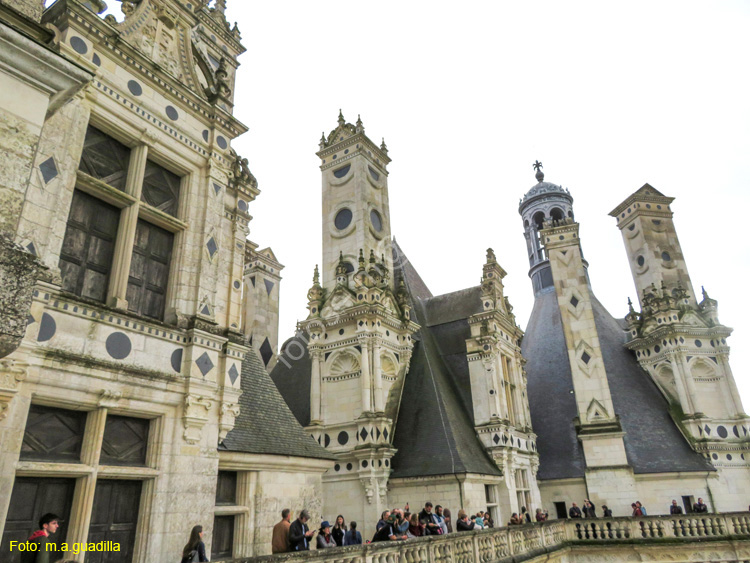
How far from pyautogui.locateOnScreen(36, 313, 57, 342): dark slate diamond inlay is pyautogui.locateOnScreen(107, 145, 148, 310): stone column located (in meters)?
0.92

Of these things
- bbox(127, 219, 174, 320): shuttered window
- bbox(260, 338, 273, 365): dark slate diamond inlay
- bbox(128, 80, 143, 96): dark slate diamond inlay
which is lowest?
bbox(127, 219, 174, 320): shuttered window

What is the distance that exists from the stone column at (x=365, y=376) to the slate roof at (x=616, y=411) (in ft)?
38.0

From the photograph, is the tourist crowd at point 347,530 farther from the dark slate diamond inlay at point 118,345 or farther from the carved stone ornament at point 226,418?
the dark slate diamond inlay at point 118,345

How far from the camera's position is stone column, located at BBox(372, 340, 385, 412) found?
18.8 meters

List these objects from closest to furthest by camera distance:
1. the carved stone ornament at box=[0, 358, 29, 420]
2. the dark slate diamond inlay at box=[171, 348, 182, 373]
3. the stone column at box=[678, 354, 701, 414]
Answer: the carved stone ornament at box=[0, 358, 29, 420], the dark slate diamond inlay at box=[171, 348, 182, 373], the stone column at box=[678, 354, 701, 414]

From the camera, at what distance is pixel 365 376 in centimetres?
1894

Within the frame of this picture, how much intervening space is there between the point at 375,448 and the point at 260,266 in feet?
31.2

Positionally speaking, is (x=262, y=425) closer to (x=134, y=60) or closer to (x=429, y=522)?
(x=429, y=522)

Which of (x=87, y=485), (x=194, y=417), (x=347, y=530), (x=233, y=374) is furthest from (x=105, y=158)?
(x=347, y=530)

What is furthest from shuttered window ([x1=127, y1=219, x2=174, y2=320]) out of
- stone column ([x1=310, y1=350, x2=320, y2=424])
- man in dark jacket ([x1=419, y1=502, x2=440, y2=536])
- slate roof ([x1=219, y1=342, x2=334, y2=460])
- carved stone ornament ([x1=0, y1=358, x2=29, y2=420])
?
stone column ([x1=310, y1=350, x2=320, y2=424])

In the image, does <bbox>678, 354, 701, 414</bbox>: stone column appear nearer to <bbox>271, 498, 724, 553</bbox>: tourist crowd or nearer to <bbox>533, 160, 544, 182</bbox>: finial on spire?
<bbox>271, 498, 724, 553</bbox>: tourist crowd

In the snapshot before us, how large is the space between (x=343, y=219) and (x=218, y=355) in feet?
50.0

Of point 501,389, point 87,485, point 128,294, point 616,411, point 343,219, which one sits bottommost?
point 87,485

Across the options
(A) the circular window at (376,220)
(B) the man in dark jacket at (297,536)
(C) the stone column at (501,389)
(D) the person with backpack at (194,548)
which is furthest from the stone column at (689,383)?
(D) the person with backpack at (194,548)
